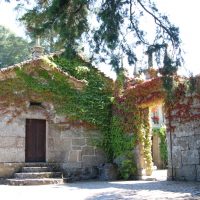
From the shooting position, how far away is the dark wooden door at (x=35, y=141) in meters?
12.9

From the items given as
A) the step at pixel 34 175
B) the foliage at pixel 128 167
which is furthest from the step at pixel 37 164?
the foliage at pixel 128 167

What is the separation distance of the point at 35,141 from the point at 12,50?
2142 centimetres

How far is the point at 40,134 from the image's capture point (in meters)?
13.1

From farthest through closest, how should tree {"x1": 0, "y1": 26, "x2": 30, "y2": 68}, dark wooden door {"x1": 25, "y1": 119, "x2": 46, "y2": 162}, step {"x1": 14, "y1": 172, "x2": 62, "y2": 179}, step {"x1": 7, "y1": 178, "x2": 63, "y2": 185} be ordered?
tree {"x1": 0, "y1": 26, "x2": 30, "y2": 68}, dark wooden door {"x1": 25, "y1": 119, "x2": 46, "y2": 162}, step {"x1": 14, "y1": 172, "x2": 62, "y2": 179}, step {"x1": 7, "y1": 178, "x2": 63, "y2": 185}

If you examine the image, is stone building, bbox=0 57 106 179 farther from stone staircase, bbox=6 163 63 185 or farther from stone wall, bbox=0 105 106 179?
stone staircase, bbox=6 163 63 185

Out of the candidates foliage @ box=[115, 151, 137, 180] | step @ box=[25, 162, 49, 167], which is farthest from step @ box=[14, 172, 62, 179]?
foliage @ box=[115, 151, 137, 180]

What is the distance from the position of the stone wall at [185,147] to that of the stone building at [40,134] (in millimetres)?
3417

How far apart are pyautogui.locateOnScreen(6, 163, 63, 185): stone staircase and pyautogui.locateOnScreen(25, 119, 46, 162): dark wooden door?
0.42 meters

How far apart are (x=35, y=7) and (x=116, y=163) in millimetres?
7705

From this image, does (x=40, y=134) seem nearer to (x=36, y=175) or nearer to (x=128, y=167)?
(x=36, y=175)

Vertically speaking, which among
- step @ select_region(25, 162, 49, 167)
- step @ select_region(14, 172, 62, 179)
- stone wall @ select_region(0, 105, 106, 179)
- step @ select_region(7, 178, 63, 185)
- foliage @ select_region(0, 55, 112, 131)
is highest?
foliage @ select_region(0, 55, 112, 131)

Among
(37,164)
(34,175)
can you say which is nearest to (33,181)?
(34,175)

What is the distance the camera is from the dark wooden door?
1286 cm

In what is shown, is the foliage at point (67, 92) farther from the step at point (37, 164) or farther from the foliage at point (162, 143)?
the foliage at point (162, 143)
